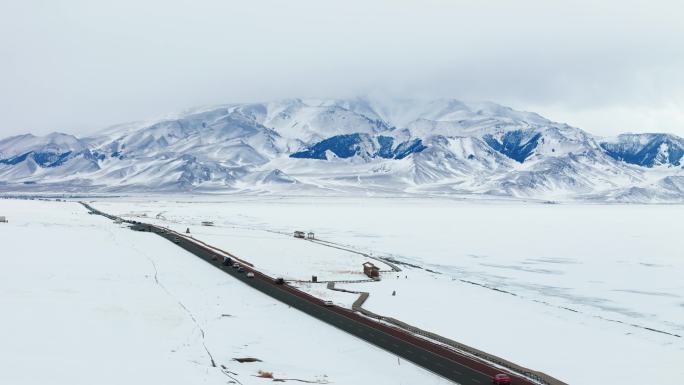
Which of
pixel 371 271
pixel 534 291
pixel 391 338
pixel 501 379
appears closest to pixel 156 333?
pixel 391 338

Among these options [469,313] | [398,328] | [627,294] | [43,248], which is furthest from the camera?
[43,248]

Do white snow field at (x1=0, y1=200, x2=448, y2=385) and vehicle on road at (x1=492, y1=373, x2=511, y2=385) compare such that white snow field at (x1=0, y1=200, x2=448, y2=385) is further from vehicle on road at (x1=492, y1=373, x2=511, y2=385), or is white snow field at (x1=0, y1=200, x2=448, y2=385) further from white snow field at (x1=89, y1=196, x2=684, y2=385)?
white snow field at (x1=89, y1=196, x2=684, y2=385)

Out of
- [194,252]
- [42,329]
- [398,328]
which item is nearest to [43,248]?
[194,252]

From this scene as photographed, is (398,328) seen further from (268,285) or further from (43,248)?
(43,248)

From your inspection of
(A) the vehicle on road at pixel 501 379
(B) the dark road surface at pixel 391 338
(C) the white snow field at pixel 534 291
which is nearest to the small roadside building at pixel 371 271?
(C) the white snow field at pixel 534 291

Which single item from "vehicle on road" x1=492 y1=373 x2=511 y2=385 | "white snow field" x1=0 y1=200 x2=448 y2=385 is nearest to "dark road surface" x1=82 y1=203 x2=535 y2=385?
"vehicle on road" x1=492 y1=373 x2=511 y2=385
